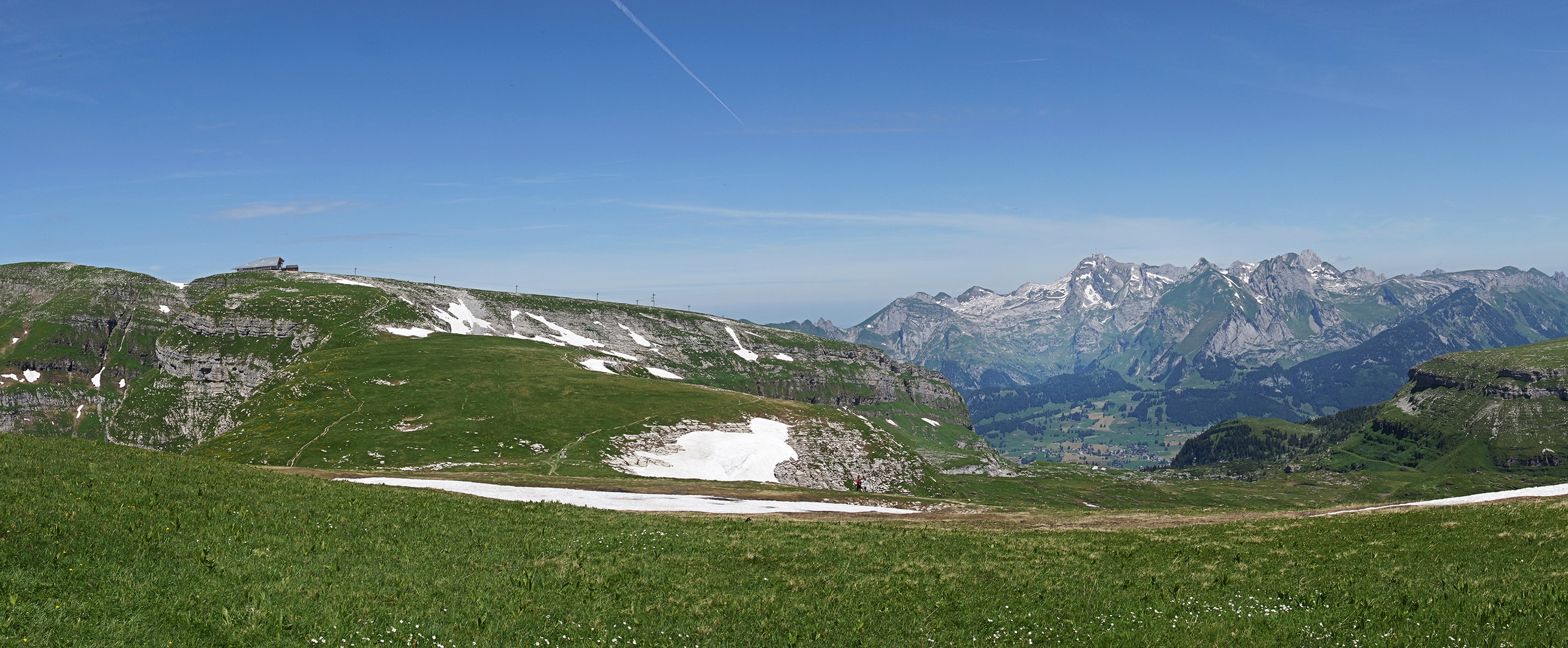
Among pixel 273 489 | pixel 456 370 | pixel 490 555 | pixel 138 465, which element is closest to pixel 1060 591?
pixel 490 555

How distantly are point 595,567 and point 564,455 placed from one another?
269 ft

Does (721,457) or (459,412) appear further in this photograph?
(459,412)

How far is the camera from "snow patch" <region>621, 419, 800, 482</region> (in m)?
108

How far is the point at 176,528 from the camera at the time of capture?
1075 inches

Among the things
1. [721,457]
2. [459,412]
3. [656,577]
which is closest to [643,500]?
[656,577]

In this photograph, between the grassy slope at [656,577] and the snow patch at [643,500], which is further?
the snow patch at [643,500]

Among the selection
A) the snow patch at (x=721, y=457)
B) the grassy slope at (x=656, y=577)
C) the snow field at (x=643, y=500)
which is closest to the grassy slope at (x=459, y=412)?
the snow patch at (x=721, y=457)

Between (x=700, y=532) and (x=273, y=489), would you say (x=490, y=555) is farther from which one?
(x=273, y=489)

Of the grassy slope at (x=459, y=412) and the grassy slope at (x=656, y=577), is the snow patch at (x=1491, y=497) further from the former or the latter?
the grassy slope at (x=459, y=412)

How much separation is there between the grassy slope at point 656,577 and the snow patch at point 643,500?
18.9m

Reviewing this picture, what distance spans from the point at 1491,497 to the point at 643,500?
5649 cm

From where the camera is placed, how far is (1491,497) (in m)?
51.7

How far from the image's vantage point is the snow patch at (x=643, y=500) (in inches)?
2192

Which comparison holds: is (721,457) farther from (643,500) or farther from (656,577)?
(656,577)
